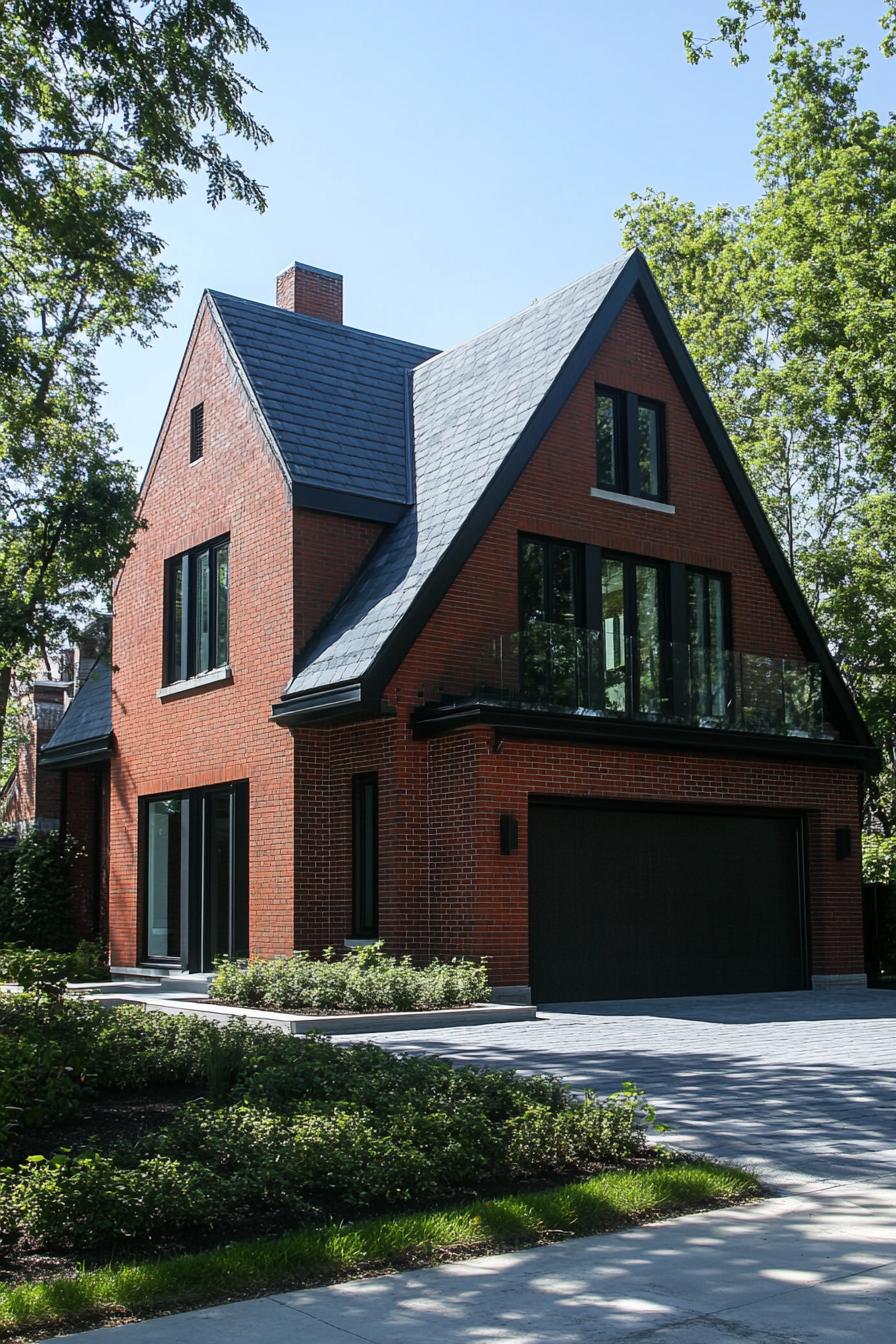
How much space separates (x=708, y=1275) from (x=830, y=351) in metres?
24.4

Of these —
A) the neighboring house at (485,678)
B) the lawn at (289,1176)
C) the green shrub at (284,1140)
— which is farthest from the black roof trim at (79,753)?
the lawn at (289,1176)

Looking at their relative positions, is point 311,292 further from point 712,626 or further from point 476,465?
point 712,626

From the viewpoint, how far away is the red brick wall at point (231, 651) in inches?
717

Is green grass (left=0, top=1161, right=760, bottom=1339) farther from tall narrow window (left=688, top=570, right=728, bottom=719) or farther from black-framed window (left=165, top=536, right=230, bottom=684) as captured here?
black-framed window (left=165, top=536, right=230, bottom=684)

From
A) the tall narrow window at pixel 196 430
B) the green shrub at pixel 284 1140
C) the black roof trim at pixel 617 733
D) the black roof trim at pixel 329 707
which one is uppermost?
the tall narrow window at pixel 196 430

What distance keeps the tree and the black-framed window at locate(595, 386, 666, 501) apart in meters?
6.80

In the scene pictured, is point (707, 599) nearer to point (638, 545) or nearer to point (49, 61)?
point (638, 545)

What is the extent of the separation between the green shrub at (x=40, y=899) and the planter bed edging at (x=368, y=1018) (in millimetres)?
10726

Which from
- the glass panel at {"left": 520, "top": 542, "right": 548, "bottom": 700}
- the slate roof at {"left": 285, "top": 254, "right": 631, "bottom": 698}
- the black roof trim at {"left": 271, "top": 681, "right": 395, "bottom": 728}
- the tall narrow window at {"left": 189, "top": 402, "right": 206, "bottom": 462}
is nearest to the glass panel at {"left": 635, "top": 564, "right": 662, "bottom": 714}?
the glass panel at {"left": 520, "top": 542, "right": 548, "bottom": 700}

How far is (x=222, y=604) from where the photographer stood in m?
20.4

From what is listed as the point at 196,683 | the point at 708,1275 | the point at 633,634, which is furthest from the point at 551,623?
the point at 708,1275

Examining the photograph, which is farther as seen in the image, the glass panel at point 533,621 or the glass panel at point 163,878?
the glass panel at point 163,878

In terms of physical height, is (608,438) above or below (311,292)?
below

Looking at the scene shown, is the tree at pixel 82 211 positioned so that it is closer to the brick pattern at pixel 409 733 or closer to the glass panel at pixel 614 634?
the brick pattern at pixel 409 733
